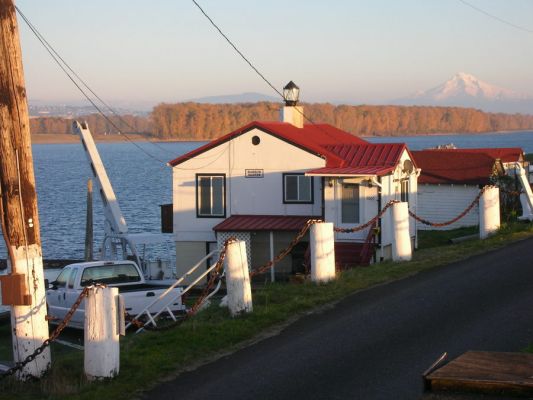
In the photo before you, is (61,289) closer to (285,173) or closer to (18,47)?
(18,47)

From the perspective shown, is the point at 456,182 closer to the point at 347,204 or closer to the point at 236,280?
the point at 347,204

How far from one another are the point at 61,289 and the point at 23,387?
9264mm

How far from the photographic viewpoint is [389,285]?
16.2 m

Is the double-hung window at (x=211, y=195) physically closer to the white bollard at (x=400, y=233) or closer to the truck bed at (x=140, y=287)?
the truck bed at (x=140, y=287)

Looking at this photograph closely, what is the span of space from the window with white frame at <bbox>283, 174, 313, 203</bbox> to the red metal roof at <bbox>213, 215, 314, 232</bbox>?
2.12 ft

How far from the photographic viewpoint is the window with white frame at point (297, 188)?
31.0m

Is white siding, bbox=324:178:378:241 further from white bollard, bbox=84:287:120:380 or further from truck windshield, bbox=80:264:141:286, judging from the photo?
white bollard, bbox=84:287:120:380

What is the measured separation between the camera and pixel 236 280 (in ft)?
44.6

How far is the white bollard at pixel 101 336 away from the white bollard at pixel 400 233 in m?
9.71

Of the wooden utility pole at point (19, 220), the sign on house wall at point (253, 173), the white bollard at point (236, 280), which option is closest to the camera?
the wooden utility pole at point (19, 220)

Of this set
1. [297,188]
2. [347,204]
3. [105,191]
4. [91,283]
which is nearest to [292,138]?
[297,188]

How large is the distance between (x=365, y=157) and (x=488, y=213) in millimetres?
7671

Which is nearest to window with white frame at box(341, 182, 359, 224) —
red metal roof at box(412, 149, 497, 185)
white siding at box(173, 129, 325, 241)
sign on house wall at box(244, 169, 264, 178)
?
white siding at box(173, 129, 325, 241)

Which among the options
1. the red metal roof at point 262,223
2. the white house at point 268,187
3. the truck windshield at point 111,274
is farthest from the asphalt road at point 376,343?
the red metal roof at point 262,223
